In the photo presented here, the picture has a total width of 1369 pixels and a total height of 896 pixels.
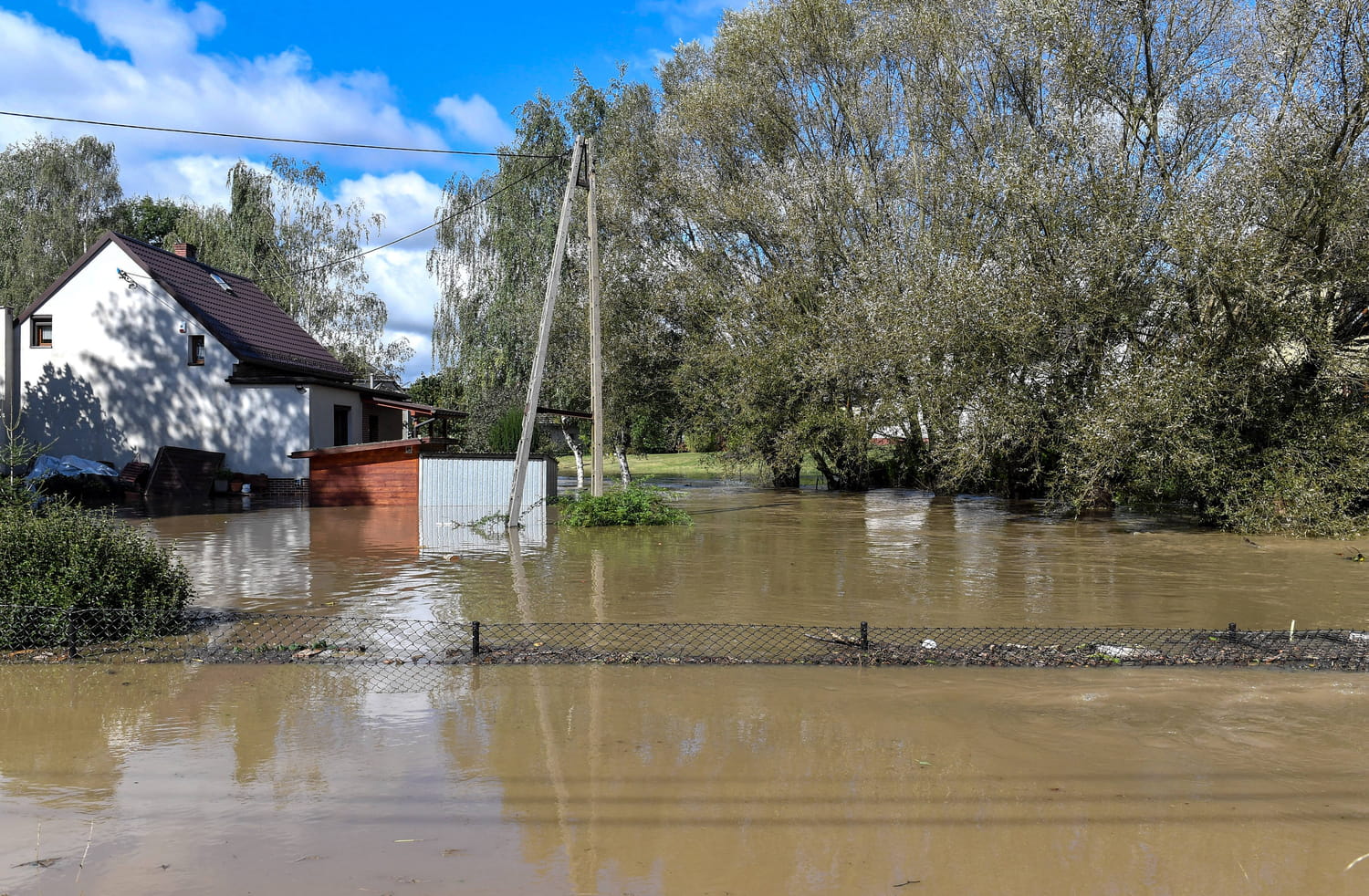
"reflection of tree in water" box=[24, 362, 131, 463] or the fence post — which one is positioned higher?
"reflection of tree in water" box=[24, 362, 131, 463]

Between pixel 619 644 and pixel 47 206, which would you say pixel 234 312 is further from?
pixel 619 644

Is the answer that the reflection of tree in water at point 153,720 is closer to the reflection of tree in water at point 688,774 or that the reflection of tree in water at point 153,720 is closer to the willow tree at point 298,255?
the reflection of tree in water at point 688,774

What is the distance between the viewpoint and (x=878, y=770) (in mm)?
5816

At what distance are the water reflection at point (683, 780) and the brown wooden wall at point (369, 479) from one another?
59.7 ft

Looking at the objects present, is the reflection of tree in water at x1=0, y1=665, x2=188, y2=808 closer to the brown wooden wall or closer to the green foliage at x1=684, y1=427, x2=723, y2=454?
the brown wooden wall

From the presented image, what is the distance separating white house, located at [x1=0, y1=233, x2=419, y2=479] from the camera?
28562 mm

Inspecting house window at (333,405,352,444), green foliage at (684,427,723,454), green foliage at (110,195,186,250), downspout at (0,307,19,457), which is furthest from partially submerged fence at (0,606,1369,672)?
green foliage at (110,195,186,250)

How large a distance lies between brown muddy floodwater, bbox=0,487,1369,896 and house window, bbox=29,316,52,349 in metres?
26.1

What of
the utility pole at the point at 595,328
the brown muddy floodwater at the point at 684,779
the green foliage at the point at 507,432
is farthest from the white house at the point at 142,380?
the brown muddy floodwater at the point at 684,779

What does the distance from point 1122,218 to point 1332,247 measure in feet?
12.2

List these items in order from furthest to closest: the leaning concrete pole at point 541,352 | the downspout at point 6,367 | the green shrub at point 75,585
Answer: the downspout at point 6,367
the leaning concrete pole at point 541,352
the green shrub at point 75,585

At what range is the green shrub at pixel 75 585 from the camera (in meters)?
8.34

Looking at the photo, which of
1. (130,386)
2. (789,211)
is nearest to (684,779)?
(789,211)

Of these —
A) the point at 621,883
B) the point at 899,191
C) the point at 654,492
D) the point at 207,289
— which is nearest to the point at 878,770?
the point at 621,883
